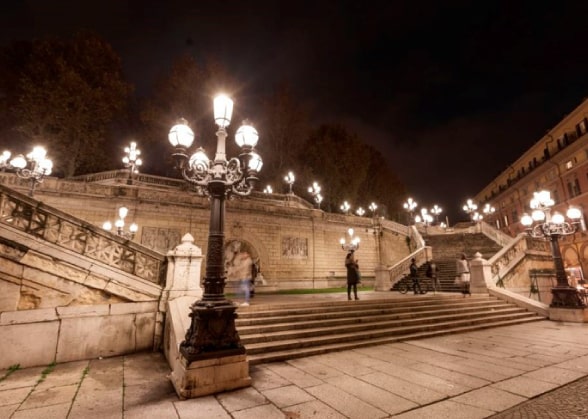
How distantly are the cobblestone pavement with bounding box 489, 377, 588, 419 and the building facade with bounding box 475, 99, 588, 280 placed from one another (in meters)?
24.4

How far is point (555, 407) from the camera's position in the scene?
3662 mm

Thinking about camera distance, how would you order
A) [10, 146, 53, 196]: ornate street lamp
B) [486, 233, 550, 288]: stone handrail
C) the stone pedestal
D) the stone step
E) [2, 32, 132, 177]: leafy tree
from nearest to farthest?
the stone step
[10, 146, 53, 196]: ornate street lamp
[486, 233, 550, 288]: stone handrail
the stone pedestal
[2, 32, 132, 177]: leafy tree

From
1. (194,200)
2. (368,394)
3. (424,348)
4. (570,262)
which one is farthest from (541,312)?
(570,262)

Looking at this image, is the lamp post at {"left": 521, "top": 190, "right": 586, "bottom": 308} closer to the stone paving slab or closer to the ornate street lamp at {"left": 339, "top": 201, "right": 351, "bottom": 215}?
the stone paving slab

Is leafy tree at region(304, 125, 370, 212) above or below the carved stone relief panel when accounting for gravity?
above

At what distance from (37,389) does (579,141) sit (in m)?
42.6

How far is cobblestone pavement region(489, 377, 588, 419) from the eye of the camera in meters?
3.43

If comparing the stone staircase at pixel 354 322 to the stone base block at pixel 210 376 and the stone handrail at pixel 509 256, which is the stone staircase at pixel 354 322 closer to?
the stone base block at pixel 210 376

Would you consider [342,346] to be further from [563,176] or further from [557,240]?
[563,176]

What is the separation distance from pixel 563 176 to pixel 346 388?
40936mm

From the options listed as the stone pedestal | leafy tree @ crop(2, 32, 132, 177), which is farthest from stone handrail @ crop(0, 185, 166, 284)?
leafy tree @ crop(2, 32, 132, 177)

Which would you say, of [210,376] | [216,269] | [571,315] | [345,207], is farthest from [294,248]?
[210,376]

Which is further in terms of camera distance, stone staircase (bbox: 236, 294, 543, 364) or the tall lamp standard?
stone staircase (bbox: 236, 294, 543, 364)

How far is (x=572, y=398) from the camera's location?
3.94 metres
